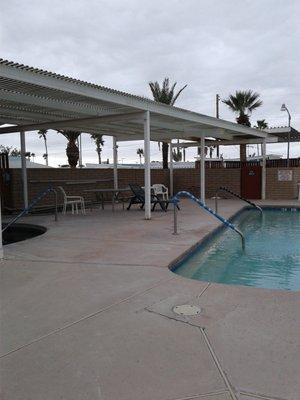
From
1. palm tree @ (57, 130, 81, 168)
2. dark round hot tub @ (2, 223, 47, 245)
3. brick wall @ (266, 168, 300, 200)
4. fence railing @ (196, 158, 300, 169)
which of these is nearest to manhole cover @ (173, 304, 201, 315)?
dark round hot tub @ (2, 223, 47, 245)

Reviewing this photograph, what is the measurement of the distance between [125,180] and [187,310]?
615 inches

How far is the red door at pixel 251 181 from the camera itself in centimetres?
1986

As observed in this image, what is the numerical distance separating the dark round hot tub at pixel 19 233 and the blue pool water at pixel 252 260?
185 inches

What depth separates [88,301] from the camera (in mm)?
4305

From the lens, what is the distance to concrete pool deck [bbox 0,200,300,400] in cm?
262

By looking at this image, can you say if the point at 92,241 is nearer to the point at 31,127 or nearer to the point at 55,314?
the point at 55,314

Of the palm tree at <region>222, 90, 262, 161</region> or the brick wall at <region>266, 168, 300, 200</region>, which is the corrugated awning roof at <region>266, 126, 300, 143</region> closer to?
the brick wall at <region>266, 168, 300, 200</region>

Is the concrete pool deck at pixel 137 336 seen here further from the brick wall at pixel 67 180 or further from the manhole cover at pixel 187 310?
the brick wall at pixel 67 180

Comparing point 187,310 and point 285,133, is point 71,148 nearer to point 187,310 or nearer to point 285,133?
point 285,133

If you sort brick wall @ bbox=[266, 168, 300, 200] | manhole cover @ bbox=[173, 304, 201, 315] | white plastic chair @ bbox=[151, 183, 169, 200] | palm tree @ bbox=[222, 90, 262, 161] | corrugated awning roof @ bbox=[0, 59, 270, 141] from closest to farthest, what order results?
manhole cover @ bbox=[173, 304, 201, 315]
corrugated awning roof @ bbox=[0, 59, 270, 141]
white plastic chair @ bbox=[151, 183, 169, 200]
brick wall @ bbox=[266, 168, 300, 200]
palm tree @ bbox=[222, 90, 262, 161]

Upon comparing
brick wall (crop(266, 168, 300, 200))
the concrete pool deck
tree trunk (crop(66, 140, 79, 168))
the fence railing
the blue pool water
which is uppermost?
tree trunk (crop(66, 140, 79, 168))

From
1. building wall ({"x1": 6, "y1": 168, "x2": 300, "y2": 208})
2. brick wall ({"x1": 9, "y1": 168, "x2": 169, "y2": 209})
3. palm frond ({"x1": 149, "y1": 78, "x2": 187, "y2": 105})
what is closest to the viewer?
brick wall ({"x1": 9, "y1": 168, "x2": 169, "y2": 209})

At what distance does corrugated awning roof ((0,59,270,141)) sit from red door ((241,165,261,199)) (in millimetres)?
3439

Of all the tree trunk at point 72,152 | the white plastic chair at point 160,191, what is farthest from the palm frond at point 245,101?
the white plastic chair at point 160,191
